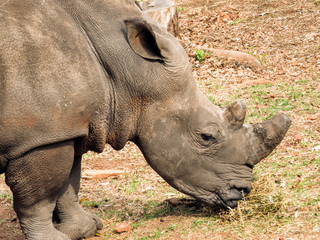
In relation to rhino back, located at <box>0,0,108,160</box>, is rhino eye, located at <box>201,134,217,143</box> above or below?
below

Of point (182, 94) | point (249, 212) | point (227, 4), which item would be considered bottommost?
point (227, 4)

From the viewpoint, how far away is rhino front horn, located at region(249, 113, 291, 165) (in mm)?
4816

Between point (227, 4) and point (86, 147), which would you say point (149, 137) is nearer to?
point (86, 147)

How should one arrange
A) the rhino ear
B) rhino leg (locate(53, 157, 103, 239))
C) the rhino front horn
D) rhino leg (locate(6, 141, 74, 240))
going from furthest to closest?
rhino leg (locate(53, 157, 103, 239))
the rhino front horn
the rhino ear
rhino leg (locate(6, 141, 74, 240))

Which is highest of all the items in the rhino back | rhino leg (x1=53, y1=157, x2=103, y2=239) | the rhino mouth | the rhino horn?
the rhino back

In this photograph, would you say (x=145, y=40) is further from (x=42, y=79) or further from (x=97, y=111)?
(x=42, y=79)

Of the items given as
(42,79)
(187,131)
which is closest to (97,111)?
(42,79)

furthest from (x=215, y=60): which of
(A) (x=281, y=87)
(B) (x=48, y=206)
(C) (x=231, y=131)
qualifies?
(B) (x=48, y=206)

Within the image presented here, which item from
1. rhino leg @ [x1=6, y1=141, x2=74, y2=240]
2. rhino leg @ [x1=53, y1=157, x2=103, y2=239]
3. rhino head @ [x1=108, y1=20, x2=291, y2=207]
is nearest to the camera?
rhino leg @ [x1=6, y1=141, x2=74, y2=240]

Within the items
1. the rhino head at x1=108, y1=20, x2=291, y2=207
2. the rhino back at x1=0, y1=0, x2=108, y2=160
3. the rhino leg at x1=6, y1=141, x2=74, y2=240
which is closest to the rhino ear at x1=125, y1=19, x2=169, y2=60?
the rhino head at x1=108, y1=20, x2=291, y2=207

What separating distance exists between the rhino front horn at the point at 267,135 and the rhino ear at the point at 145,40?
1117 millimetres

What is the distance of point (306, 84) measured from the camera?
8.95 metres

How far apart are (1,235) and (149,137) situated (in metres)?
1.97

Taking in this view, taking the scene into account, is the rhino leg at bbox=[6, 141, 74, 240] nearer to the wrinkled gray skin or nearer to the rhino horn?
the wrinkled gray skin
